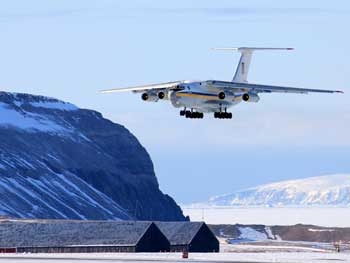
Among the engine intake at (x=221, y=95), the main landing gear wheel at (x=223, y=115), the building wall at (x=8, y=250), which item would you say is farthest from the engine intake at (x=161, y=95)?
the building wall at (x=8, y=250)

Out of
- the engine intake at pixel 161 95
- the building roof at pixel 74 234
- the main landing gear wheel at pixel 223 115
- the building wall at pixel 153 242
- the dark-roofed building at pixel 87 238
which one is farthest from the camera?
the building roof at pixel 74 234

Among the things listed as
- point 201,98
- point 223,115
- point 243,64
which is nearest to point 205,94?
point 201,98

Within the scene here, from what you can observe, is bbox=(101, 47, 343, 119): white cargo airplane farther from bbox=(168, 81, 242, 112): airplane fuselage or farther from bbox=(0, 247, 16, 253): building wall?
bbox=(0, 247, 16, 253): building wall

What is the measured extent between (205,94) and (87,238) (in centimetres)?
3804

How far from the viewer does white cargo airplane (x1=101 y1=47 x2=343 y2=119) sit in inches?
6216

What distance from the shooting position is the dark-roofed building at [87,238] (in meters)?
187

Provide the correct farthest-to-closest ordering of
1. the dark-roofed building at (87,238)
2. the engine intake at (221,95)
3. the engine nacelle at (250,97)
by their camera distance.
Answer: the dark-roofed building at (87,238)
the engine nacelle at (250,97)
the engine intake at (221,95)

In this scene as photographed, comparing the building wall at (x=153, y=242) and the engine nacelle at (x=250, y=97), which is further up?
the engine nacelle at (x=250, y=97)

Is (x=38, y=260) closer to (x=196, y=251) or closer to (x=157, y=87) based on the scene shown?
(x=157, y=87)

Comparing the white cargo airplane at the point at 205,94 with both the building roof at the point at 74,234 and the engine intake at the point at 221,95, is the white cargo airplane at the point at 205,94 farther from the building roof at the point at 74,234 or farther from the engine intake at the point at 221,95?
the building roof at the point at 74,234

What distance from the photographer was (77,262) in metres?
145

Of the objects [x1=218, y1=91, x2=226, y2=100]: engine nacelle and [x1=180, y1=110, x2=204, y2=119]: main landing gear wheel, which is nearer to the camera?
[x1=218, y1=91, x2=226, y2=100]: engine nacelle

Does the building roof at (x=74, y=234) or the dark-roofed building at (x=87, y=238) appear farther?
the building roof at (x=74, y=234)

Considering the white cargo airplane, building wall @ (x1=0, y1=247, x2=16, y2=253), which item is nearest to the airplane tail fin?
the white cargo airplane
